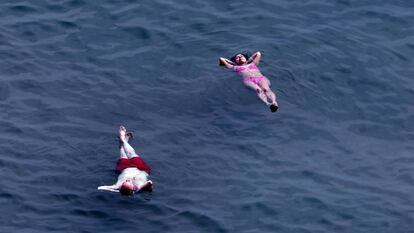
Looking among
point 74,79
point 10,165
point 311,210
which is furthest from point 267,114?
point 10,165

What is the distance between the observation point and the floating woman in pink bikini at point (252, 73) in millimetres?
27609

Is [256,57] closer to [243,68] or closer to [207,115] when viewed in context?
[243,68]

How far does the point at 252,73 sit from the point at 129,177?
7.34 meters

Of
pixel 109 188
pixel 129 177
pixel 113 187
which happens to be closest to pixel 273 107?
pixel 129 177

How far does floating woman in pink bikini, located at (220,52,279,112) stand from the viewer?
27.6 metres

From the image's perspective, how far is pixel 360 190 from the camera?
24.2 metres

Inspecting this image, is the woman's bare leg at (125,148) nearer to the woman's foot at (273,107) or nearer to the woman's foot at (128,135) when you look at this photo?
the woman's foot at (128,135)

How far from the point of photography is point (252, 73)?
28.6m

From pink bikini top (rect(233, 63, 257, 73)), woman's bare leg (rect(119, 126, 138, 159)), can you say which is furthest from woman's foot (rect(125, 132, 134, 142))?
pink bikini top (rect(233, 63, 257, 73))

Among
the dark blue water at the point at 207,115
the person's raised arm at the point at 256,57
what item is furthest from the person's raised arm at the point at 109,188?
the person's raised arm at the point at 256,57

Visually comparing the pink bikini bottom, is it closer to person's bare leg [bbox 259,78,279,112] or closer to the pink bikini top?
person's bare leg [bbox 259,78,279,112]

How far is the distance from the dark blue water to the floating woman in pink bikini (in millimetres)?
362

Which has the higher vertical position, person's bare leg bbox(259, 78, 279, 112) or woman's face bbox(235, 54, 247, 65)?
woman's face bbox(235, 54, 247, 65)

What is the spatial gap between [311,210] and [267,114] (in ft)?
16.6
